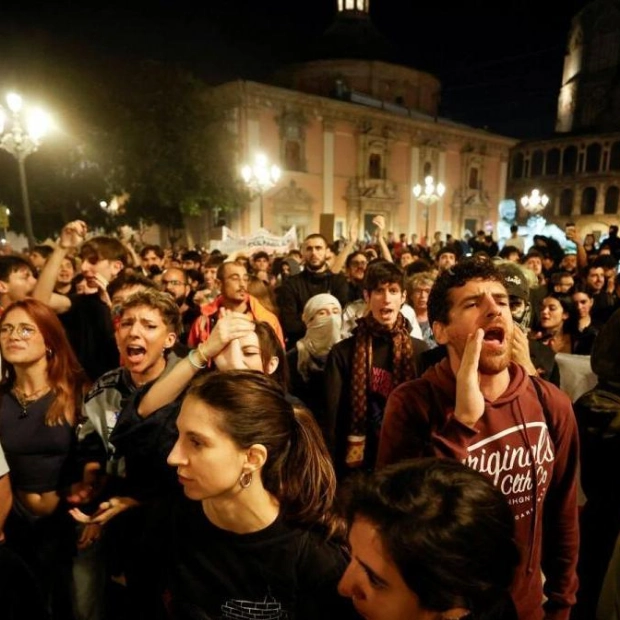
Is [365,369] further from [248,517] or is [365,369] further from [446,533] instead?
[446,533]

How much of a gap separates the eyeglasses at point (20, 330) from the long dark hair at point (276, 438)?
1.55 m

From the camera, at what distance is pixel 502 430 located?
179cm

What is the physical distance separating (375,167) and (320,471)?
108 feet

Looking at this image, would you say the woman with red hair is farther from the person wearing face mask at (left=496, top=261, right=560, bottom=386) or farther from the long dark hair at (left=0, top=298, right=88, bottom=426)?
the person wearing face mask at (left=496, top=261, right=560, bottom=386)

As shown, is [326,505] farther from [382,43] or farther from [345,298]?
[382,43]

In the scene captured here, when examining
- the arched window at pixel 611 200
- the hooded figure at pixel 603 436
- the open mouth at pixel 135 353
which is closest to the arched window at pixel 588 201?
the arched window at pixel 611 200

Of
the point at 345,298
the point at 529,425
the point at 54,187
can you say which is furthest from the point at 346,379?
the point at 54,187

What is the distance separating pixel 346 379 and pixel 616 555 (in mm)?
1802

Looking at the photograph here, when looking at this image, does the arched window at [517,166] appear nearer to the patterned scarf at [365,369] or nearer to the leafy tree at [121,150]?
the leafy tree at [121,150]

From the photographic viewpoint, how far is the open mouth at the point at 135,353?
259 centimetres

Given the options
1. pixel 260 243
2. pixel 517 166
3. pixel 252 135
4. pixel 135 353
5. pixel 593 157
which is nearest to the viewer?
pixel 135 353

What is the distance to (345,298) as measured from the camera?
18.3 feet

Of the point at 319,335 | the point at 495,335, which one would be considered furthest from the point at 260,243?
the point at 495,335

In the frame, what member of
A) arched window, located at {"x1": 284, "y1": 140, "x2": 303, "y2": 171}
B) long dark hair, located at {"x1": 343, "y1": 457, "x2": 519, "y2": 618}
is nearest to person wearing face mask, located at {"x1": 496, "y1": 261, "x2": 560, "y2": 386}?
long dark hair, located at {"x1": 343, "y1": 457, "x2": 519, "y2": 618}
